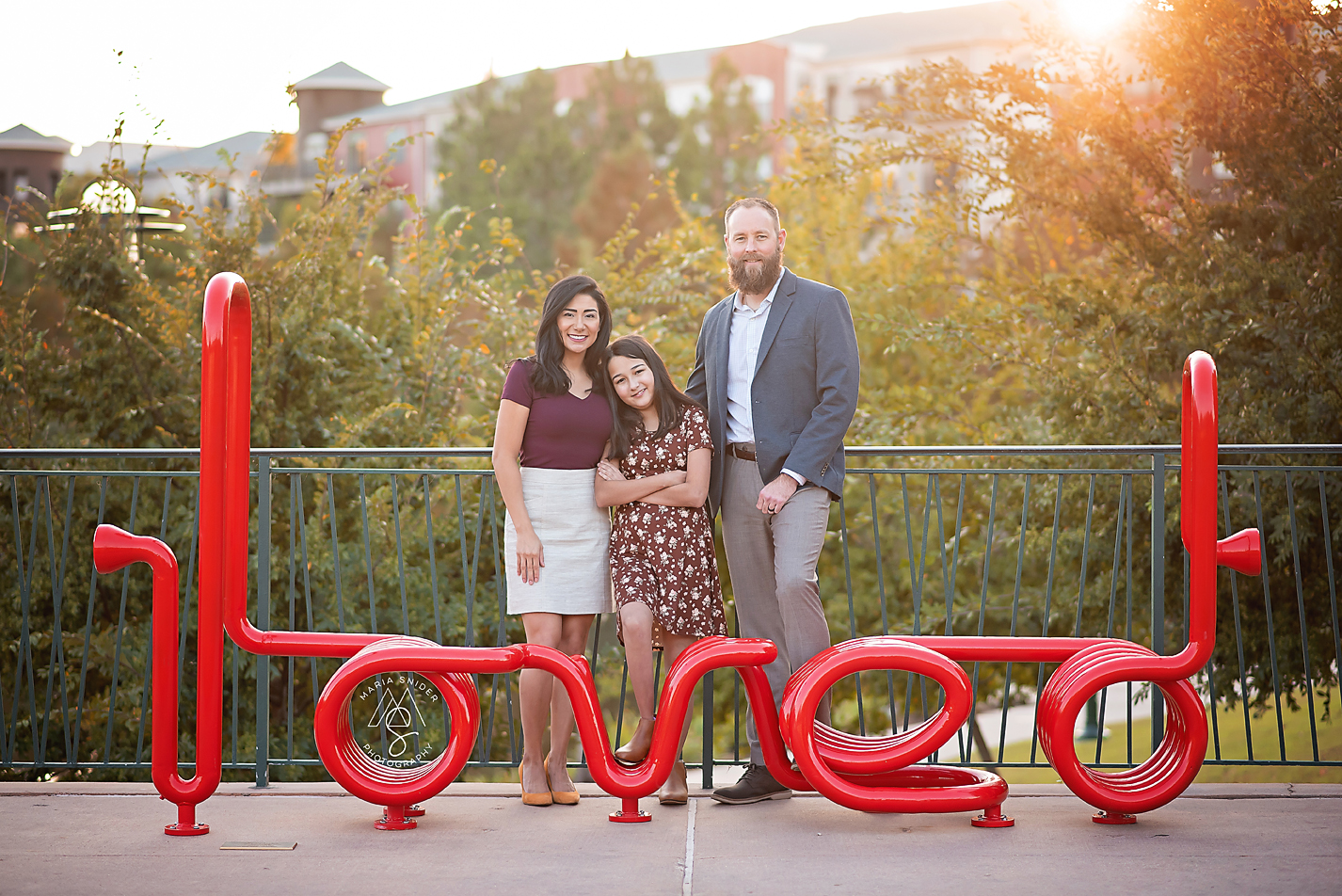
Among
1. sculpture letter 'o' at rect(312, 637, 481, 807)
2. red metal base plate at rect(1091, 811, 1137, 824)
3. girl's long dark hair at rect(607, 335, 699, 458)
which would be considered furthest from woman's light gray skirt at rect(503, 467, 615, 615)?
red metal base plate at rect(1091, 811, 1137, 824)

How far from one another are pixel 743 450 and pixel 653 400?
0.39m

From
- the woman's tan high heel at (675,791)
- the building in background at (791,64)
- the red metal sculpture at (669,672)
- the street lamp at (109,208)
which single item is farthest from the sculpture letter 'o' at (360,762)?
the building in background at (791,64)

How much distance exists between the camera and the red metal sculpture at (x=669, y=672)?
12.7 ft

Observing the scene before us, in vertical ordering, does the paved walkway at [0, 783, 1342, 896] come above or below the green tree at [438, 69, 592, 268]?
below

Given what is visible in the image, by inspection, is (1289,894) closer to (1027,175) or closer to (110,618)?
(1027,175)

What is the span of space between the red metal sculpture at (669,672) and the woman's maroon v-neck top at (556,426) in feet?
2.25

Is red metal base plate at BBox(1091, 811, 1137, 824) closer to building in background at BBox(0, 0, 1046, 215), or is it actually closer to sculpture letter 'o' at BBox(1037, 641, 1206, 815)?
sculpture letter 'o' at BBox(1037, 641, 1206, 815)

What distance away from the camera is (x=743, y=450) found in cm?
443

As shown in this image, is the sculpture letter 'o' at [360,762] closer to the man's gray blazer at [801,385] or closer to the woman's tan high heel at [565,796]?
the woman's tan high heel at [565,796]

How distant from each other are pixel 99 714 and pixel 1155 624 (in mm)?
5131

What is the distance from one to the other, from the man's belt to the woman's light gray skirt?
1.73 ft

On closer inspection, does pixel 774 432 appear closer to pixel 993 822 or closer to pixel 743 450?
pixel 743 450

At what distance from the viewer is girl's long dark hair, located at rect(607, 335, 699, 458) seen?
4293 mm

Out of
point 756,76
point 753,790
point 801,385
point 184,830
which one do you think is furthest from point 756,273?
point 756,76
